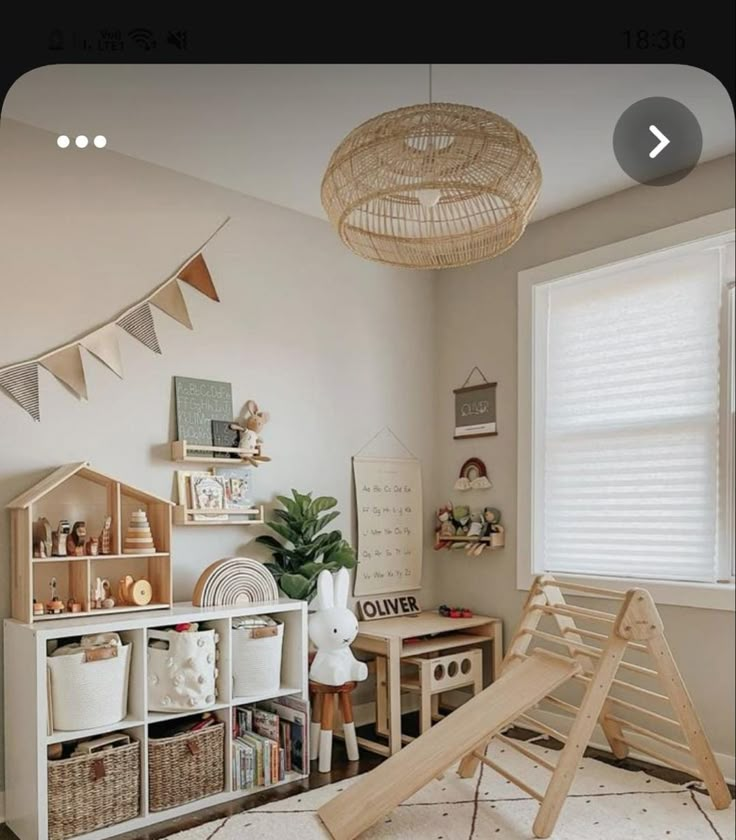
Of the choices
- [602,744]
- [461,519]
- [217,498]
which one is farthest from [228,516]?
[602,744]

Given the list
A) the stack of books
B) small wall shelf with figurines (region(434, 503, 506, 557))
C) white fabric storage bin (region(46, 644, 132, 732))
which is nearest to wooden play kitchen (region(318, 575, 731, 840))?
the stack of books

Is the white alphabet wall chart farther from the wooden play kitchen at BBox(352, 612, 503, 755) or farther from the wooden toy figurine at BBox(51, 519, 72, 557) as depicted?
the wooden toy figurine at BBox(51, 519, 72, 557)

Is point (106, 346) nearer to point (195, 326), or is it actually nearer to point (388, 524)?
point (195, 326)

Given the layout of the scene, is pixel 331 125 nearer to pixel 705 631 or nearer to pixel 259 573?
pixel 259 573

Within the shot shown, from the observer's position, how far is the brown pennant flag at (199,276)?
9.03 ft

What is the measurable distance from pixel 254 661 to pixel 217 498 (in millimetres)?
584

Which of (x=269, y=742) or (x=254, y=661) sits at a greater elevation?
(x=254, y=661)

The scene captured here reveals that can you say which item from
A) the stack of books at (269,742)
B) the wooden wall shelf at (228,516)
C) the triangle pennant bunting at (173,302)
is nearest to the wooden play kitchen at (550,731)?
the stack of books at (269,742)

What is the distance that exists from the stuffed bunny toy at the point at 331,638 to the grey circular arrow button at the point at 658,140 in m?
2.17

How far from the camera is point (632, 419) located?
2.54 meters
